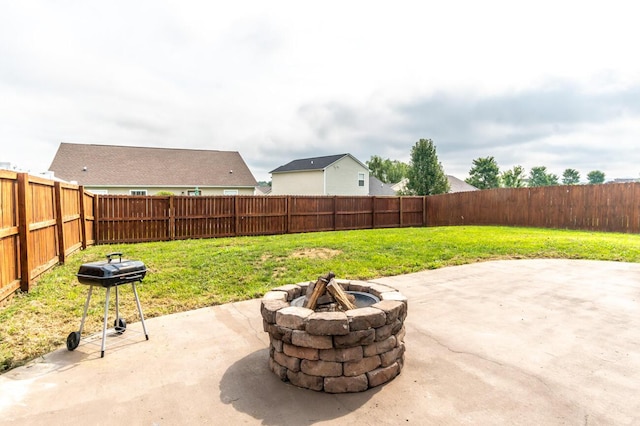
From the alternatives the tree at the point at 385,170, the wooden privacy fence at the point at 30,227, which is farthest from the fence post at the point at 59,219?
the tree at the point at 385,170

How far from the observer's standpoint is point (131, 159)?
22.3 metres

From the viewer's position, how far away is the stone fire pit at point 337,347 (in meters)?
2.39

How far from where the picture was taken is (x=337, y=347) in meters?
2.39

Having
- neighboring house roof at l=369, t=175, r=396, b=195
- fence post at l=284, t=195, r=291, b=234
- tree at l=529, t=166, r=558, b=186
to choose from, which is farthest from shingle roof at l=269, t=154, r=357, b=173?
tree at l=529, t=166, r=558, b=186

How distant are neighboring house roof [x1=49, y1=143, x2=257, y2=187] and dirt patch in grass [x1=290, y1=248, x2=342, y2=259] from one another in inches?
668

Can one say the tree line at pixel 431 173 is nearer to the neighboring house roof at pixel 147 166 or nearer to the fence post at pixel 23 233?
the neighboring house roof at pixel 147 166

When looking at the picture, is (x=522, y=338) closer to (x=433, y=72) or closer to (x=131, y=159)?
(x=433, y=72)

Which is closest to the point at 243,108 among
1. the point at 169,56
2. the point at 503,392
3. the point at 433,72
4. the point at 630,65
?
the point at 169,56

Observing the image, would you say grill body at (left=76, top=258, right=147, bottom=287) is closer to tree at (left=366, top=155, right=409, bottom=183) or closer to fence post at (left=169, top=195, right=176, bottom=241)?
fence post at (left=169, top=195, right=176, bottom=241)

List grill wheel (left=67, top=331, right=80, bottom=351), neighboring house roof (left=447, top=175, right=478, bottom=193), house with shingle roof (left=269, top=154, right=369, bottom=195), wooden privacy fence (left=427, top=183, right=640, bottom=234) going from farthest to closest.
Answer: neighboring house roof (left=447, top=175, right=478, bottom=193) → house with shingle roof (left=269, top=154, right=369, bottom=195) → wooden privacy fence (left=427, top=183, right=640, bottom=234) → grill wheel (left=67, top=331, right=80, bottom=351)

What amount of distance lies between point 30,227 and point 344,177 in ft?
82.4

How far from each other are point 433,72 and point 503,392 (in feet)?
28.9

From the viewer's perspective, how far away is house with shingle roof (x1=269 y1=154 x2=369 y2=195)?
27.9m

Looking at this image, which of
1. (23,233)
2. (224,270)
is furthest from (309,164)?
(23,233)
